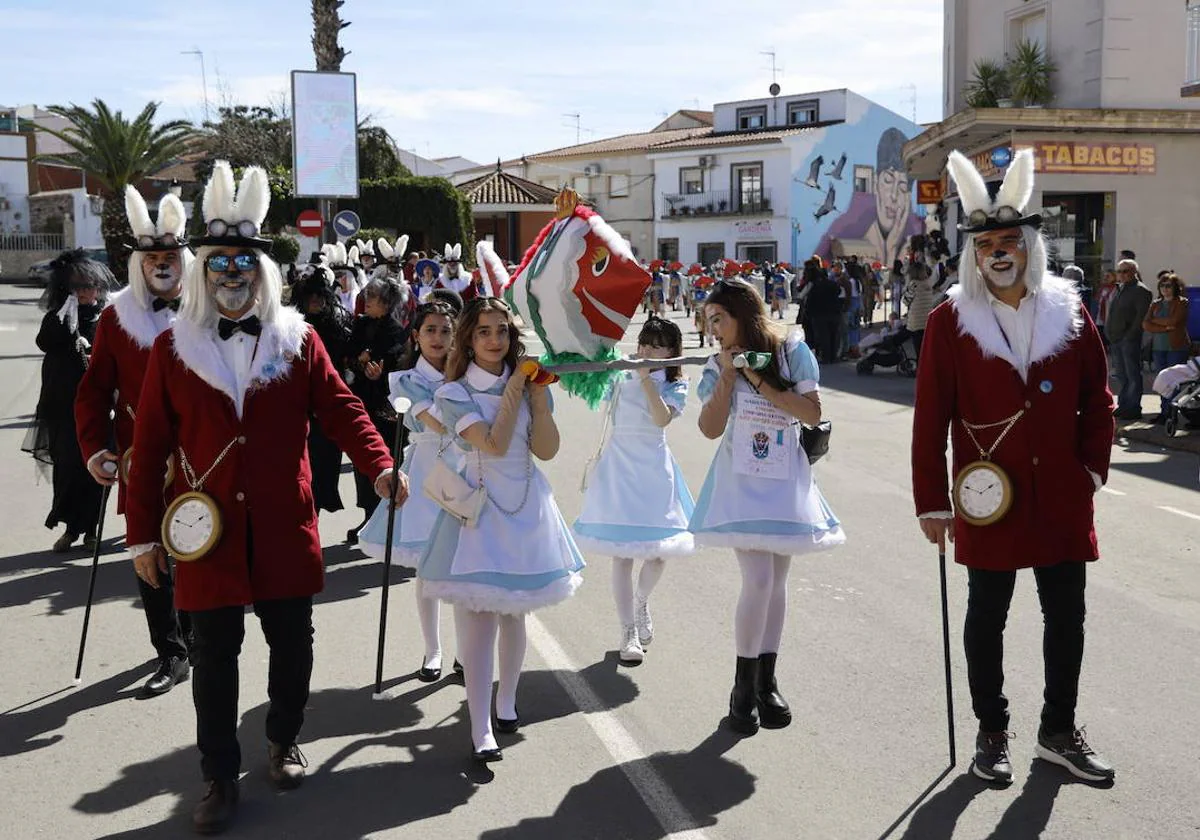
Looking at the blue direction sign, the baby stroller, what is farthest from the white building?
the baby stroller

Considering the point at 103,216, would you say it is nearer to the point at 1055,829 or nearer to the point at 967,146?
the point at 967,146

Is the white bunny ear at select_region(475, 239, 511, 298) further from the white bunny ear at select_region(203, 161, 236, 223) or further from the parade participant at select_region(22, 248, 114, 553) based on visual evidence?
the parade participant at select_region(22, 248, 114, 553)

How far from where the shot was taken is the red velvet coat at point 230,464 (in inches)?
171

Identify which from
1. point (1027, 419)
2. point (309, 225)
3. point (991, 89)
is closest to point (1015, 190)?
point (1027, 419)

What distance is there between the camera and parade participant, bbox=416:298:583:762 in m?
4.66

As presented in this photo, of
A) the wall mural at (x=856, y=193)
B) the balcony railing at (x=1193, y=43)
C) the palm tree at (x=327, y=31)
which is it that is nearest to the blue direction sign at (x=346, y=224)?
the palm tree at (x=327, y=31)

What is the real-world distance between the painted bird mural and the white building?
0.05 metres

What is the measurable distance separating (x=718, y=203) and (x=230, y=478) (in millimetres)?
57500

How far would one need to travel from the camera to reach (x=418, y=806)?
4.42 metres

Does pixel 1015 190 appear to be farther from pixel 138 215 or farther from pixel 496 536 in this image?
pixel 138 215

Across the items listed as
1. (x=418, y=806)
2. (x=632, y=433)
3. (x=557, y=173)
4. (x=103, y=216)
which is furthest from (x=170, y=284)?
(x=557, y=173)

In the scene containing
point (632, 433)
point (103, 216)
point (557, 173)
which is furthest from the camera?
point (557, 173)

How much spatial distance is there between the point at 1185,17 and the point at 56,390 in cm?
2186

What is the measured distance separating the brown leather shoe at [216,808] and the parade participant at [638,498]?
217 cm
